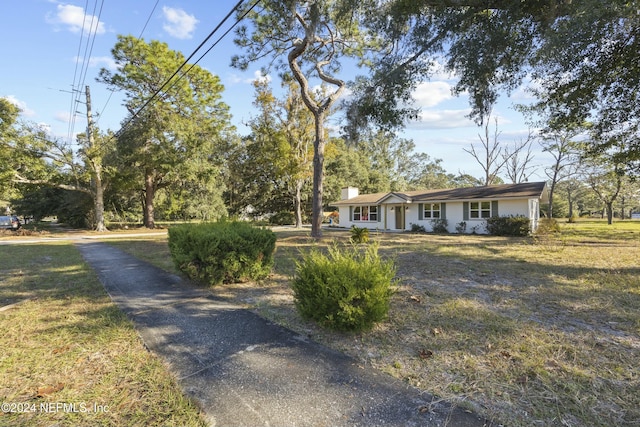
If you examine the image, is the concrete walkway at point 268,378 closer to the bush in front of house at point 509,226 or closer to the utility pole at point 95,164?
the bush in front of house at point 509,226

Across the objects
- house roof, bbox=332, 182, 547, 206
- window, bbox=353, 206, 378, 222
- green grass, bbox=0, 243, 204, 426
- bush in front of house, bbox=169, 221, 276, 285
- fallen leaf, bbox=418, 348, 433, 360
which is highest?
house roof, bbox=332, 182, 547, 206

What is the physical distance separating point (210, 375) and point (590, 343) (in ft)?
13.2

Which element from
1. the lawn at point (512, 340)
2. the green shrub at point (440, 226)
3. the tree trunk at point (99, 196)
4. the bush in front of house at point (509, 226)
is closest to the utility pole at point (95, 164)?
the tree trunk at point (99, 196)

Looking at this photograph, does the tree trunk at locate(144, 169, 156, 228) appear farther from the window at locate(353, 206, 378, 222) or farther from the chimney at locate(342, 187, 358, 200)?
the window at locate(353, 206, 378, 222)

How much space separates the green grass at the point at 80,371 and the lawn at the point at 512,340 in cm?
168

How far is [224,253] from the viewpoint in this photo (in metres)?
5.81

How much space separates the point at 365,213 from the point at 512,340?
75.4 feet

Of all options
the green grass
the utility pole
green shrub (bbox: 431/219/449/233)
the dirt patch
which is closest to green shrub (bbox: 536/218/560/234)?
green shrub (bbox: 431/219/449/233)

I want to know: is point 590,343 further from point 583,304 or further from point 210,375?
point 210,375

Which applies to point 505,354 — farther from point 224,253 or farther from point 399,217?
point 399,217

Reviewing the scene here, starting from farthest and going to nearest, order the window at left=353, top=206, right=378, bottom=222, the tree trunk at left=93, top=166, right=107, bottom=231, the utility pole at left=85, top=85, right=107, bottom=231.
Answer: the window at left=353, top=206, right=378, bottom=222 < the tree trunk at left=93, top=166, right=107, bottom=231 < the utility pole at left=85, top=85, right=107, bottom=231

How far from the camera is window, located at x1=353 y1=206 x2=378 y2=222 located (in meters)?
25.6

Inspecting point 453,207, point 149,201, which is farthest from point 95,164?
point 453,207

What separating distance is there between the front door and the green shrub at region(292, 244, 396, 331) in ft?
67.4
